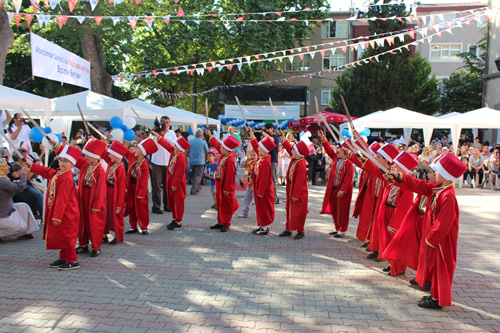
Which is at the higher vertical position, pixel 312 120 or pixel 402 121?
pixel 312 120

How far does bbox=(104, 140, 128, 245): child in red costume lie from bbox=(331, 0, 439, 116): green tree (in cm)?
2510

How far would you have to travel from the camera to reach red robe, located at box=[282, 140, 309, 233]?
Result: 7805 mm

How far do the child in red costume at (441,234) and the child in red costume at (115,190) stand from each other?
175 inches

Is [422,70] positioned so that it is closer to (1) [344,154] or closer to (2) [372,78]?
(2) [372,78]

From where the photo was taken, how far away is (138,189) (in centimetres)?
797

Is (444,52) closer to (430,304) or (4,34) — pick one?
(4,34)

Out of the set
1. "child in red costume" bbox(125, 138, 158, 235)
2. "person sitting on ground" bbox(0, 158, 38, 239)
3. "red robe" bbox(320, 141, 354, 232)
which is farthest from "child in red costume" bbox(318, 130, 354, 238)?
"person sitting on ground" bbox(0, 158, 38, 239)

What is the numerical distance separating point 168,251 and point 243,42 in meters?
20.3

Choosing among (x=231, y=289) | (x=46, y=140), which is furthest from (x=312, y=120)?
(x=231, y=289)

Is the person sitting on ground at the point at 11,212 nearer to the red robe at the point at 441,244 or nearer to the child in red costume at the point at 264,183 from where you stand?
the child in red costume at the point at 264,183

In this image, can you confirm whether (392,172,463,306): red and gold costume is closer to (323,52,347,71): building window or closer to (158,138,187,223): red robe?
(158,138,187,223): red robe

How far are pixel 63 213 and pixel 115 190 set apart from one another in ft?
4.69

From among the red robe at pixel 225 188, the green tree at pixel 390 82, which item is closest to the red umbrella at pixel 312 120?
the green tree at pixel 390 82

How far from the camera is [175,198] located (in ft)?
27.8
